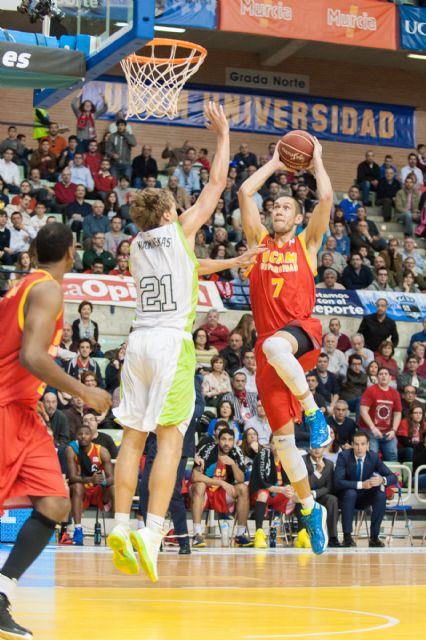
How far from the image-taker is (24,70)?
36.0 ft

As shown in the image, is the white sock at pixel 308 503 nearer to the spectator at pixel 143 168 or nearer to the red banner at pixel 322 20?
the spectator at pixel 143 168

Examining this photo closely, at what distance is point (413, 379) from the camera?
62.3 ft

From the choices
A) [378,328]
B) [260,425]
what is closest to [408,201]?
[378,328]

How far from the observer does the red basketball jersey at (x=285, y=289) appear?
27.9ft

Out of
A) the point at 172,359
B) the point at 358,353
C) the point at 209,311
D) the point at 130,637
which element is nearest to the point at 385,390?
the point at 358,353

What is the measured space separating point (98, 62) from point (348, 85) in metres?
19.7

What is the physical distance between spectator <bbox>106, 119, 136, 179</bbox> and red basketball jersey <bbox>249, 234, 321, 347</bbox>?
540 inches

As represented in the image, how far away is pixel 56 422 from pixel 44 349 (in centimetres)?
933

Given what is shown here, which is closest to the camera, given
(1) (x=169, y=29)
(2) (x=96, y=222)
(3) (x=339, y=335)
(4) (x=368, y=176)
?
(3) (x=339, y=335)

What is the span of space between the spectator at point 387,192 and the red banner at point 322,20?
Answer: 3.33 meters

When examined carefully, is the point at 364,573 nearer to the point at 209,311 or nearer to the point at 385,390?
the point at 385,390

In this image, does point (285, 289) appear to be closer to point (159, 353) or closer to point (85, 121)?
point (159, 353)

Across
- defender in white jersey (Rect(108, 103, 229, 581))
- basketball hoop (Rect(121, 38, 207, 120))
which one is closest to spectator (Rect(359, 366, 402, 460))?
basketball hoop (Rect(121, 38, 207, 120))

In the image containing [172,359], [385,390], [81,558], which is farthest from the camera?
[385,390]
